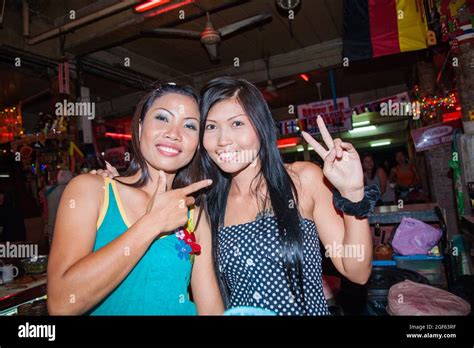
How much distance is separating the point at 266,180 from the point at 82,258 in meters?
1.16

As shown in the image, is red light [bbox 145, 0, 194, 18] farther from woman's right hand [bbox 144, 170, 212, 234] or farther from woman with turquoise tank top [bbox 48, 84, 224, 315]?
woman's right hand [bbox 144, 170, 212, 234]

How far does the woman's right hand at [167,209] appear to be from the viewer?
148 centimetres

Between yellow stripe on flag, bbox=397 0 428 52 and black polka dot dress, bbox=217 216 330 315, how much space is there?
4.79 metres

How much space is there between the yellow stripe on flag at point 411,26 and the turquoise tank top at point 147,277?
539 centimetres

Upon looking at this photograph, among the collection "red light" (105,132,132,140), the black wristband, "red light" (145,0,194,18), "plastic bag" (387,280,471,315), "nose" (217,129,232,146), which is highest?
"red light" (145,0,194,18)

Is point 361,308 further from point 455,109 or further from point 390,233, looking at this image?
point 455,109

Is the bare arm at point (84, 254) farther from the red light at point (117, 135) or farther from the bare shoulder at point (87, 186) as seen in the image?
the red light at point (117, 135)

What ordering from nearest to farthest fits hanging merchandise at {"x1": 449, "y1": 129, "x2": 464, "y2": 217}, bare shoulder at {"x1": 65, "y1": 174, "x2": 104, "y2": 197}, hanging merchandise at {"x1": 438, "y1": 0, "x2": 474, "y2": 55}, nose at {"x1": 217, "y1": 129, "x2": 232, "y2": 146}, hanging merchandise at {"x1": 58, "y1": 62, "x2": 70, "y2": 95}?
bare shoulder at {"x1": 65, "y1": 174, "x2": 104, "y2": 197} → nose at {"x1": 217, "y1": 129, "x2": 232, "y2": 146} → hanging merchandise at {"x1": 438, "y1": 0, "x2": 474, "y2": 55} → hanging merchandise at {"x1": 449, "y1": 129, "x2": 464, "y2": 217} → hanging merchandise at {"x1": 58, "y1": 62, "x2": 70, "y2": 95}

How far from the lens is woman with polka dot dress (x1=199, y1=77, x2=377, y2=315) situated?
1.72 meters

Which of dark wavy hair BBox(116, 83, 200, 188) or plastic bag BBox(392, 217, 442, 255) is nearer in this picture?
dark wavy hair BBox(116, 83, 200, 188)

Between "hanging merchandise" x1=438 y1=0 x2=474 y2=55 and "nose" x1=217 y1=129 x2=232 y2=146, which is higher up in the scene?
"hanging merchandise" x1=438 y1=0 x2=474 y2=55

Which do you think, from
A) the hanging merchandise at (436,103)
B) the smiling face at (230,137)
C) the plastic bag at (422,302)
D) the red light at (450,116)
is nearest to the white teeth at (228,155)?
the smiling face at (230,137)

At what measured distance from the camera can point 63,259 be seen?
4.37ft

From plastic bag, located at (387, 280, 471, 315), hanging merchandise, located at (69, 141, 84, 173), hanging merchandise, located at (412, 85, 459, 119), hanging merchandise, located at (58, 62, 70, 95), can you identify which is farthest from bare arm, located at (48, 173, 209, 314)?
hanging merchandise, located at (412, 85, 459, 119)
